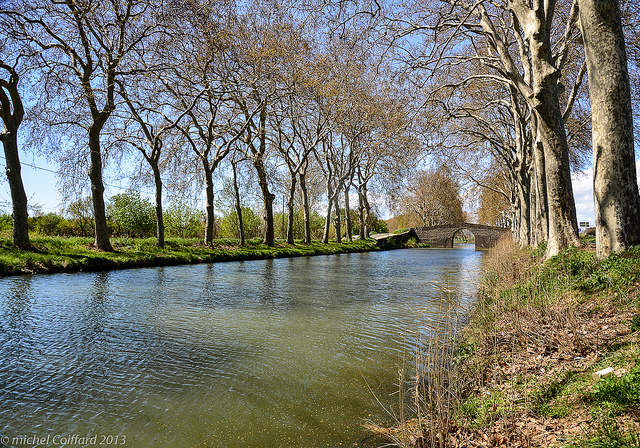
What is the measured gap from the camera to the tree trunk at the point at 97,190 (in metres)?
14.7

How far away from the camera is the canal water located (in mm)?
3010

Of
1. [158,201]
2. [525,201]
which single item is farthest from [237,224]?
[525,201]

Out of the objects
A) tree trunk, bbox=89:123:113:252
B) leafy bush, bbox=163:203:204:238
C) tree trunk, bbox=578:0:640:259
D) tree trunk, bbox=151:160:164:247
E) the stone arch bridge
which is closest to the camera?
tree trunk, bbox=578:0:640:259

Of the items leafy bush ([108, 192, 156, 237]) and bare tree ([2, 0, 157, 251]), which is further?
leafy bush ([108, 192, 156, 237])

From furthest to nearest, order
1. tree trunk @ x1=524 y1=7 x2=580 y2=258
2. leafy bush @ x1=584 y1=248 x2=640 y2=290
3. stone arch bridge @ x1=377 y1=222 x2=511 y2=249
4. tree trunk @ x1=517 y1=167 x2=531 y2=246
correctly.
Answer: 1. stone arch bridge @ x1=377 y1=222 x2=511 y2=249
2. tree trunk @ x1=517 y1=167 x2=531 y2=246
3. tree trunk @ x1=524 y1=7 x2=580 y2=258
4. leafy bush @ x1=584 y1=248 x2=640 y2=290

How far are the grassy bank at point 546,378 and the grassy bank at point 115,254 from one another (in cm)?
1281

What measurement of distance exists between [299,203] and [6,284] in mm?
35085

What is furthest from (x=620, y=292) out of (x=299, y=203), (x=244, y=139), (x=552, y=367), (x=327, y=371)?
(x=299, y=203)

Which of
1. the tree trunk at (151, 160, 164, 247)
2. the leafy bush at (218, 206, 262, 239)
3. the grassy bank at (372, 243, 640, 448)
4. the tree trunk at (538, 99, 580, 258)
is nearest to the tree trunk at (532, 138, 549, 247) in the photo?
the tree trunk at (538, 99, 580, 258)

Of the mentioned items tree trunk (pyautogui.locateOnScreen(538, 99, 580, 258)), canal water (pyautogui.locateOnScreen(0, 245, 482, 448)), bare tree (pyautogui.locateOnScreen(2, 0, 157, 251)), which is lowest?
canal water (pyautogui.locateOnScreen(0, 245, 482, 448))

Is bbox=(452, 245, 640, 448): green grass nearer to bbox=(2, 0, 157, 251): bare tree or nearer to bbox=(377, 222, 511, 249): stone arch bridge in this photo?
bbox=(2, 0, 157, 251): bare tree

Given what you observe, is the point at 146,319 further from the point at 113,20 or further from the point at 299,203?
the point at 299,203

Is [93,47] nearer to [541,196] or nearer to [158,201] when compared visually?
[158,201]

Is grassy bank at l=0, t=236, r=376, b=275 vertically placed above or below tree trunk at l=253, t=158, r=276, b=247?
below
